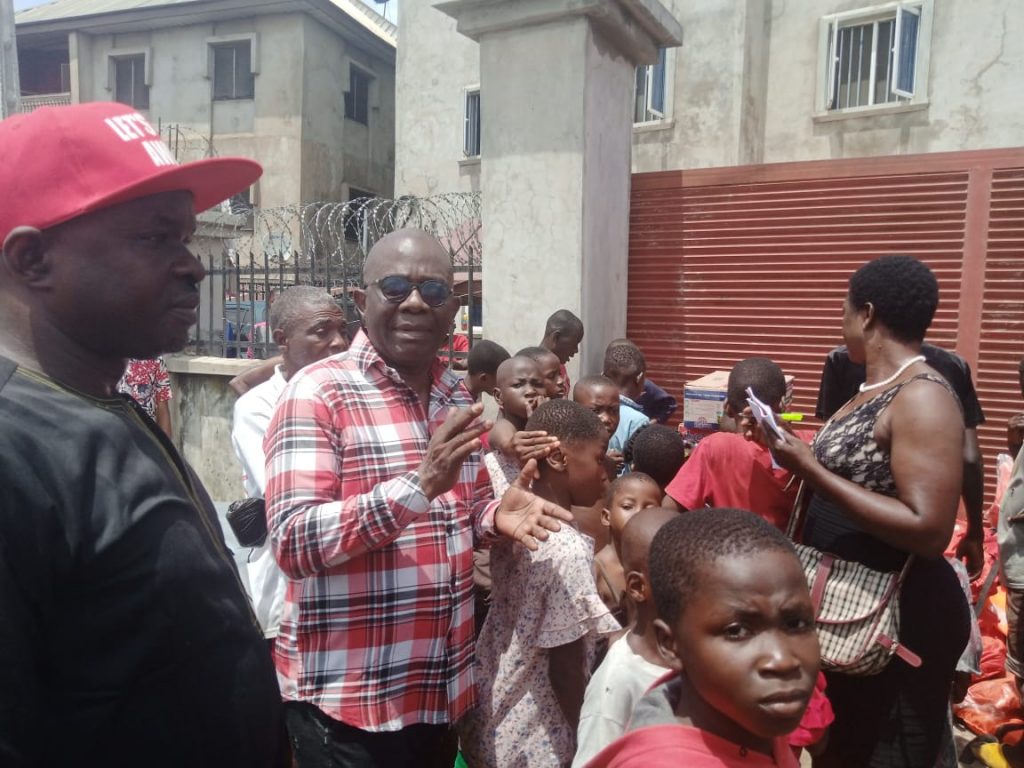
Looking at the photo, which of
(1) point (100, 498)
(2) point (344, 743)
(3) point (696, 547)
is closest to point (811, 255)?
(3) point (696, 547)

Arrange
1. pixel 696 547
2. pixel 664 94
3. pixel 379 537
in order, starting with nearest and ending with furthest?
pixel 696 547, pixel 379 537, pixel 664 94

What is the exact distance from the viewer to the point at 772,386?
342 centimetres

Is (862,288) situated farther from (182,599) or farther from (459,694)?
(182,599)

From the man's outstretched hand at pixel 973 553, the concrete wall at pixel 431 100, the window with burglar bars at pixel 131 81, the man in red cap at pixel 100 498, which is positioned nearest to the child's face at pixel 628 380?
the man's outstretched hand at pixel 973 553

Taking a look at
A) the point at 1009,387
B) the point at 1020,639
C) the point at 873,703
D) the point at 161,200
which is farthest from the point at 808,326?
the point at 161,200

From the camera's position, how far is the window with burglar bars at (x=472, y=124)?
14.3 m

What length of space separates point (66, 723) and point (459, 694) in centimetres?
112

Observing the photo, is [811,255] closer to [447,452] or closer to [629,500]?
[629,500]

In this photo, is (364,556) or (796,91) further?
(796,91)

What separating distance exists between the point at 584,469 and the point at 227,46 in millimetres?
17873

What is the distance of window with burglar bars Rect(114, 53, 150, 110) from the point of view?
1822 cm

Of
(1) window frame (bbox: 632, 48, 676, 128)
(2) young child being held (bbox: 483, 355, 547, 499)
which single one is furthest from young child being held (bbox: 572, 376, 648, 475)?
(1) window frame (bbox: 632, 48, 676, 128)

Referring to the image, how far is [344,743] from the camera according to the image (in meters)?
1.84

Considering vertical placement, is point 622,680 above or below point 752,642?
below
